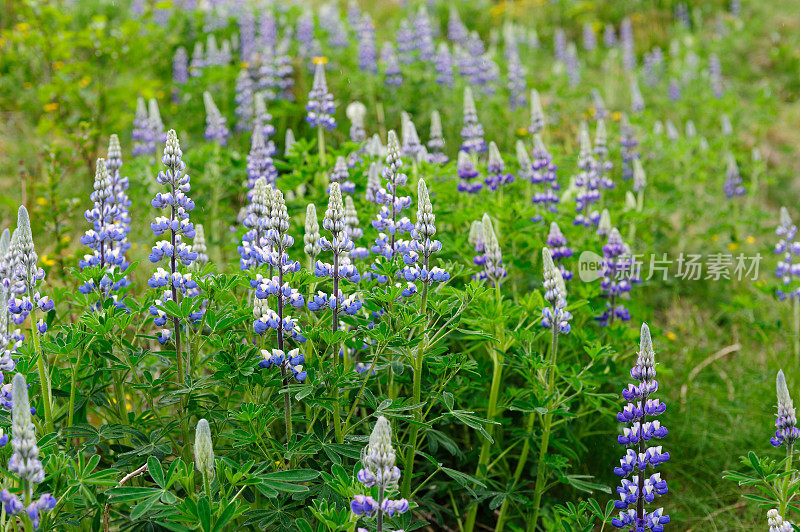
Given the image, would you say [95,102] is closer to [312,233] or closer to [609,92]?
[312,233]

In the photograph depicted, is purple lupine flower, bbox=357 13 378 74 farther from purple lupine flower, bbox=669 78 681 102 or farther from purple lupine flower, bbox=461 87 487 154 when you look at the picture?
purple lupine flower, bbox=669 78 681 102

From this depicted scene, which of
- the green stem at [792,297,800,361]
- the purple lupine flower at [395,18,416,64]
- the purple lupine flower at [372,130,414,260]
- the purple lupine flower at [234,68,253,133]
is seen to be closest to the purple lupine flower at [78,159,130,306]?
the purple lupine flower at [372,130,414,260]

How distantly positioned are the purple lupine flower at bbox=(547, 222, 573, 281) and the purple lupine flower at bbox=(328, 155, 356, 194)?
93 cm

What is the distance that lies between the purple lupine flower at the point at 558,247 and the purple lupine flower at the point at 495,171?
55 cm

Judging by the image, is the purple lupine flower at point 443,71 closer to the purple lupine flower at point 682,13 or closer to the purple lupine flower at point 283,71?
the purple lupine flower at point 283,71

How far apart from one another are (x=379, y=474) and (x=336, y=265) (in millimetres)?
748

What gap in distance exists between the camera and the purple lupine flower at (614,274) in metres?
3.46

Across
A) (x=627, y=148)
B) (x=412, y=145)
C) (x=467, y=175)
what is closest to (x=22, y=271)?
(x=412, y=145)

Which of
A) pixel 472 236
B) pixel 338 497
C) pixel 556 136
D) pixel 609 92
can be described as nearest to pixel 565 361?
pixel 472 236

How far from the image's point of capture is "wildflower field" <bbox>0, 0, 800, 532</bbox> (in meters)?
2.21

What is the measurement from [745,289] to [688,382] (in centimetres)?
142

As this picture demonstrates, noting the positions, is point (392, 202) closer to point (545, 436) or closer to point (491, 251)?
point (491, 251)

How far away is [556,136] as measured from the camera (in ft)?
22.1

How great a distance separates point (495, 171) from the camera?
12.2 ft
